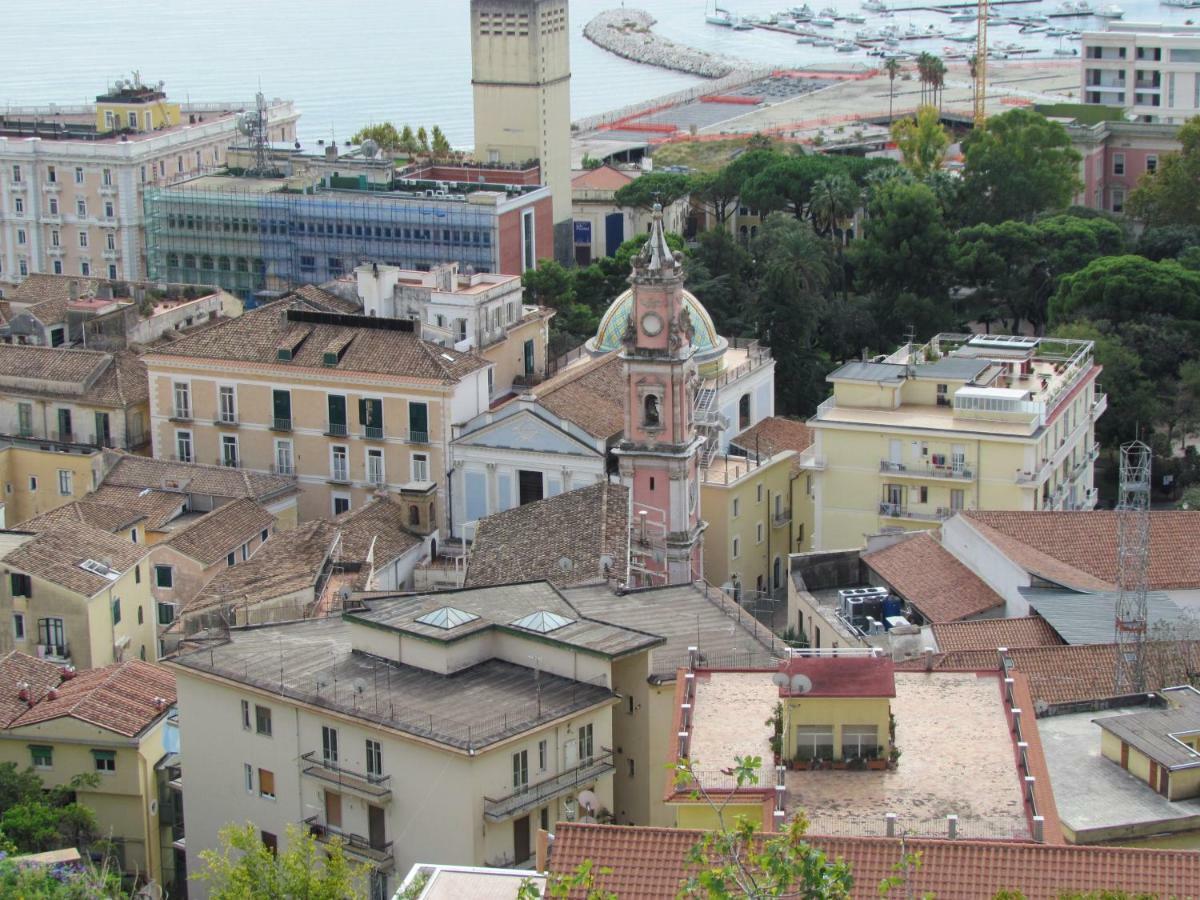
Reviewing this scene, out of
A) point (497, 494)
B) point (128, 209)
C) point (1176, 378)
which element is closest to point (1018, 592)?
point (497, 494)

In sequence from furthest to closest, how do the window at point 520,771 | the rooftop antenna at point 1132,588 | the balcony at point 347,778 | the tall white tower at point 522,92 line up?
the tall white tower at point 522,92 < the rooftop antenna at point 1132,588 < the balcony at point 347,778 < the window at point 520,771

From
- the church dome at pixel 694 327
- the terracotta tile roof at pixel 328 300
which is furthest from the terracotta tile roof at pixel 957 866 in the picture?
the terracotta tile roof at pixel 328 300

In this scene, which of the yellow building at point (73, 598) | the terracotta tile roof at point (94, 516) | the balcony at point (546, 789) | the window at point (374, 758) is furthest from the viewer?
the terracotta tile roof at point (94, 516)

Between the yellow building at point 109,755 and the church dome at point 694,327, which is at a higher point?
the church dome at point 694,327

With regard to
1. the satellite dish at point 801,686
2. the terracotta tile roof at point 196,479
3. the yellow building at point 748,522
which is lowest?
the yellow building at point 748,522

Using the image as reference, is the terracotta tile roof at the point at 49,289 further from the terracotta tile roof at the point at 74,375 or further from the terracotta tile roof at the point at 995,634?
the terracotta tile roof at the point at 995,634

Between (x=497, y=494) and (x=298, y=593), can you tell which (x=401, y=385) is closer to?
(x=497, y=494)

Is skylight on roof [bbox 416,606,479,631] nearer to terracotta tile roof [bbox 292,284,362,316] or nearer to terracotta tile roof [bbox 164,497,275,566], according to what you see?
terracotta tile roof [bbox 164,497,275,566]

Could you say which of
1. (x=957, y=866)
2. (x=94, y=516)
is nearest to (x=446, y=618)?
(x=957, y=866)

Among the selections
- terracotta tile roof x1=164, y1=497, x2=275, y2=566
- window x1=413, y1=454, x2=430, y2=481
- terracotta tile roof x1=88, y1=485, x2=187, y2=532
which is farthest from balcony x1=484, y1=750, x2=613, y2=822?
terracotta tile roof x1=88, y1=485, x2=187, y2=532
